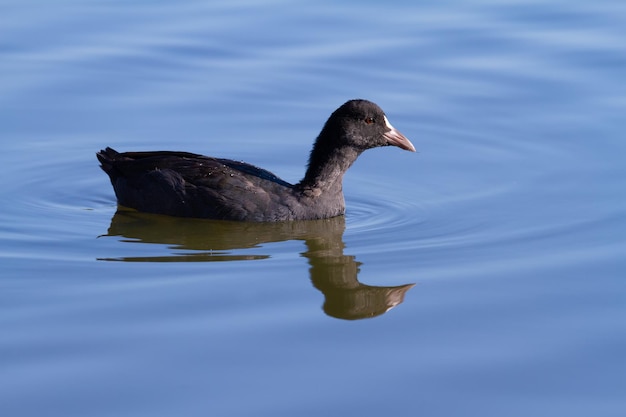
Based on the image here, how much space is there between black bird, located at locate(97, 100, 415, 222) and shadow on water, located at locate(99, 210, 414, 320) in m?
0.11

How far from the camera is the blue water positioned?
7.00m

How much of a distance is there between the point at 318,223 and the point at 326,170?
1.83ft

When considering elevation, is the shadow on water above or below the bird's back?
below

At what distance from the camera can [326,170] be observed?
11273 mm

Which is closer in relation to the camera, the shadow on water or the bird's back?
the shadow on water

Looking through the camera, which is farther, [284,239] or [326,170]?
[326,170]

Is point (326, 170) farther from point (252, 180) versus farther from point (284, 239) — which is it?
point (284, 239)

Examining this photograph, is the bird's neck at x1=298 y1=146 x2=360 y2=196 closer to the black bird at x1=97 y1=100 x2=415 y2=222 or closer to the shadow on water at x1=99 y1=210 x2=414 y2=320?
the black bird at x1=97 y1=100 x2=415 y2=222

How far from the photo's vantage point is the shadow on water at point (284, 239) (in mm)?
8570

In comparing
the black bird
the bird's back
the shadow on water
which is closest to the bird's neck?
the black bird

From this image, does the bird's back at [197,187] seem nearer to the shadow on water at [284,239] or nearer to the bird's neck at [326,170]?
the shadow on water at [284,239]

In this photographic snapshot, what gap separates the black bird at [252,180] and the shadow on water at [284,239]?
11cm

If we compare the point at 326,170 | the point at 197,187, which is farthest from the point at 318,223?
the point at 197,187

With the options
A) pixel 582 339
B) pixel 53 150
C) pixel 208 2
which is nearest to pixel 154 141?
pixel 53 150
